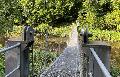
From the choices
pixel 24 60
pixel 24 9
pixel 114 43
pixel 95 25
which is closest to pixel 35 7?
pixel 24 9

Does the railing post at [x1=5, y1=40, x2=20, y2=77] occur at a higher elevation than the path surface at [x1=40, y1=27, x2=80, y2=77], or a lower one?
higher

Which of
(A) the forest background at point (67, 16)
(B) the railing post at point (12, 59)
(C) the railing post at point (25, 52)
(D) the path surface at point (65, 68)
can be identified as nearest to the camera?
(B) the railing post at point (12, 59)

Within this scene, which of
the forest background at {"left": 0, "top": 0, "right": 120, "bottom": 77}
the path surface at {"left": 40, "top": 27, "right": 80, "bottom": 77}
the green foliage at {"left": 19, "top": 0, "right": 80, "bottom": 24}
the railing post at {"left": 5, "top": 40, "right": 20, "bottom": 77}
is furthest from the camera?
the green foliage at {"left": 19, "top": 0, "right": 80, "bottom": 24}

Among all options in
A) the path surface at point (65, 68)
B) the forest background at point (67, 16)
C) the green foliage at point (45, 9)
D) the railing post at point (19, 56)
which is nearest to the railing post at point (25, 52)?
the railing post at point (19, 56)

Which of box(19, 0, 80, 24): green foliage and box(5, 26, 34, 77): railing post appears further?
box(19, 0, 80, 24): green foliage

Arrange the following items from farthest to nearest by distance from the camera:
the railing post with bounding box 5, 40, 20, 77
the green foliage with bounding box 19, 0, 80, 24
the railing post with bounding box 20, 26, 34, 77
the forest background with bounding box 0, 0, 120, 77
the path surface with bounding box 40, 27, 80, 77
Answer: the green foliage with bounding box 19, 0, 80, 24 < the forest background with bounding box 0, 0, 120, 77 < the path surface with bounding box 40, 27, 80, 77 < the railing post with bounding box 20, 26, 34, 77 < the railing post with bounding box 5, 40, 20, 77

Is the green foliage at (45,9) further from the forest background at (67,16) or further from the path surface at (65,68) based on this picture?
the path surface at (65,68)

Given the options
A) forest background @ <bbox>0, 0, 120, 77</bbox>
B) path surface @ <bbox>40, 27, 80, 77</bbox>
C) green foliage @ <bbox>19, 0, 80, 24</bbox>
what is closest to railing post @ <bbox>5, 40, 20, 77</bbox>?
path surface @ <bbox>40, 27, 80, 77</bbox>

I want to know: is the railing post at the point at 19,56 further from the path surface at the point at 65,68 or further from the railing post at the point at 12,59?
the path surface at the point at 65,68

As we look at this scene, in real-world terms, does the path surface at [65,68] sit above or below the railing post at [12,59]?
below

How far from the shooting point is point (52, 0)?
1992cm

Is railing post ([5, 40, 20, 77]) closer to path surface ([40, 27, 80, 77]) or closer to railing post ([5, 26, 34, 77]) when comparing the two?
railing post ([5, 26, 34, 77])

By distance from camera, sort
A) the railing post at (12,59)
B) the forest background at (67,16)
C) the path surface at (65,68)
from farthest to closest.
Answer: the forest background at (67,16)
the path surface at (65,68)
the railing post at (12,59)

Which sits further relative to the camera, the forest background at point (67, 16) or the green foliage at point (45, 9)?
the green foliage at point (45, 9)
